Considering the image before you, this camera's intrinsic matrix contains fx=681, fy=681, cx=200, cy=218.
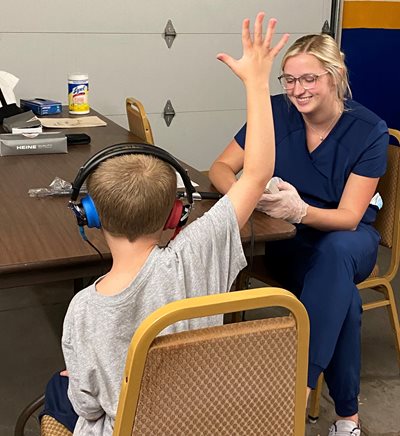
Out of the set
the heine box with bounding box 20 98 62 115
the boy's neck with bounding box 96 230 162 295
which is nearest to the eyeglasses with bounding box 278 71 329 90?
the boy's neck with bounding box 96 230 162 295

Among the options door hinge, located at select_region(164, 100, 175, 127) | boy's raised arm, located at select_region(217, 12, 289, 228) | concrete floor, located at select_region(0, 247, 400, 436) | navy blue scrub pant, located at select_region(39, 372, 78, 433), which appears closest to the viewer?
boy's raised arm, located at select_region(217, 12, 289, 228)

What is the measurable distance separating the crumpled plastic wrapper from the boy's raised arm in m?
0.66

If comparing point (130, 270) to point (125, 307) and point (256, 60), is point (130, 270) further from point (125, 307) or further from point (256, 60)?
point (256, 60)

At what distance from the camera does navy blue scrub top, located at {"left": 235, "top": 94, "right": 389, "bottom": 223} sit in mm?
1998

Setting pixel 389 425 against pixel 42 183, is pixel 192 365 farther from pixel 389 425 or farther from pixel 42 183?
pixel 389 425

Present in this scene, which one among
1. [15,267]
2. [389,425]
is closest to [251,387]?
[15,267]

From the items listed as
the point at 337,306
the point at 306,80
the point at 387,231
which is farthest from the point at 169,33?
the point at 337,306

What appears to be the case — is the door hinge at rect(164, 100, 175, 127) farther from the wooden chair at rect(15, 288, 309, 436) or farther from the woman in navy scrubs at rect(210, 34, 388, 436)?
the wooden chair at rect(15, 288, 309, 436)

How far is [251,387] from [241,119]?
3.12 meters

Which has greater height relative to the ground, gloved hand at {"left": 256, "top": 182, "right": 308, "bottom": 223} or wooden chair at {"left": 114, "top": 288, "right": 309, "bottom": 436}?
wooden chair at {"left": 114, "top": 288, "right": 309, "bottom": 436}

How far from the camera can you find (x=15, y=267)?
1.34 meters

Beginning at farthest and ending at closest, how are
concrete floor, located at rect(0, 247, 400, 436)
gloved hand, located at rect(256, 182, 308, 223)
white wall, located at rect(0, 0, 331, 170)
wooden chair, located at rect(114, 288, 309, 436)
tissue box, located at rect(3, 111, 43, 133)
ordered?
1. white wall, located at rect(0, 0, 331, 170)
2. tissue box, located at rect(3, 111, 43, 133)
3. concrete floor, located at rect(0, 247, 400, 436)
4. gloved hand, located at rect(256, 182, 308, 223)
5. wooden chair, located at rect(114, 288, 309, 436)

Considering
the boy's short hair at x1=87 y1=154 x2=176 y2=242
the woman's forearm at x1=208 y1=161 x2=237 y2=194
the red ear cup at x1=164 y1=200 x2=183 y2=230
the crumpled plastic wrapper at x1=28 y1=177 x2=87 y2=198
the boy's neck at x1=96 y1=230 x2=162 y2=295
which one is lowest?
the woman's forearm at x1=208 y1=161 x2=237 y2=194

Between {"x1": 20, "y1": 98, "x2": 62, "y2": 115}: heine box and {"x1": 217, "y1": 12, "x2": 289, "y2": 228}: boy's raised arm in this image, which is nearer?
{"x1": 217, "y1": 12, "x2": 289, "y2": 228}: boy's raised arm
